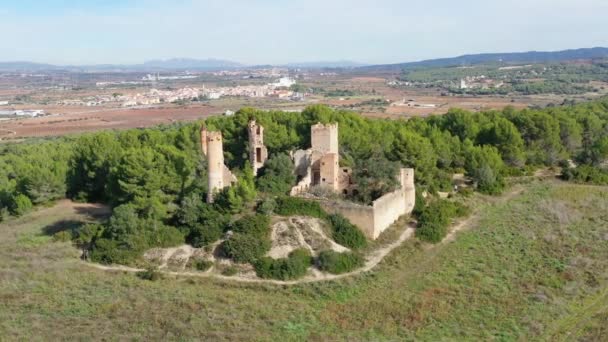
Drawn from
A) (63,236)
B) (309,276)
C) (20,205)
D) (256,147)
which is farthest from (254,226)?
(20,205)

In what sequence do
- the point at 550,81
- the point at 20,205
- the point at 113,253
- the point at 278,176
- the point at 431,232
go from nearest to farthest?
the point at 113,253 < the point at 431,232 < the point at 278,176 < the point at 20,205 < the point at 550,81

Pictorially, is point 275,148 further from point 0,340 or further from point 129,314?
point 0,340

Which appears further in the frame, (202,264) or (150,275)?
(202,264)

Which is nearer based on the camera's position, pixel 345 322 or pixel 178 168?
pixel 345 322

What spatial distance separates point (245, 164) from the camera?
134 ft

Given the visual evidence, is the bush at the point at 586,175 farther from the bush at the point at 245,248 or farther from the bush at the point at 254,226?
the bush at the point at 245,248

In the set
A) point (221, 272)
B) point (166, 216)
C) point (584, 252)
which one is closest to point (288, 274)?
point (221, 272)

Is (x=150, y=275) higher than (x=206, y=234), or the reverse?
(x=206, y=234)

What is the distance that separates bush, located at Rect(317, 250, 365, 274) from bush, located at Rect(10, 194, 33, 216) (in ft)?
73.1

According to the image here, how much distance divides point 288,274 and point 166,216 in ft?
29.9

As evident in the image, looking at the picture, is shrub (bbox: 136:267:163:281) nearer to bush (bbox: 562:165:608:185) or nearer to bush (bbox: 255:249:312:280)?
bush (bbox: 255:249:312:280)

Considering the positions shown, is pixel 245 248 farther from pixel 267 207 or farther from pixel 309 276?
pixel 309 276

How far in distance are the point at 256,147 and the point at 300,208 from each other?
31.5 ft

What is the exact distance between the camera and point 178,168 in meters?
37.7
